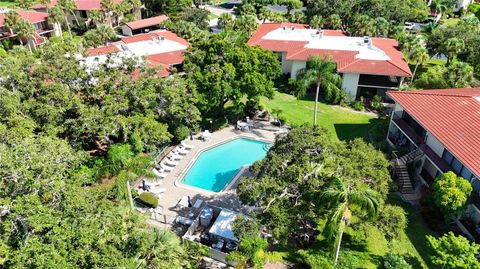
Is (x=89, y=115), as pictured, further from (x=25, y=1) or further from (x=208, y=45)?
(x=25, y=1)

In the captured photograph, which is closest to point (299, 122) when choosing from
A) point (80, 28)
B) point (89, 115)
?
point (89, 115)

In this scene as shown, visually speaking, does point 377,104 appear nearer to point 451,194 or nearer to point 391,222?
point 451,194

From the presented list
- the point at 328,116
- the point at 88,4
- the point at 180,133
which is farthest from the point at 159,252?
the point at 88,4

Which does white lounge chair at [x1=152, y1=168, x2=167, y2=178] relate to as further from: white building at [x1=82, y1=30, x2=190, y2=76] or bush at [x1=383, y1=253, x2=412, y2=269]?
bush at [x1=383, y1=253, x2=412, y2=269]

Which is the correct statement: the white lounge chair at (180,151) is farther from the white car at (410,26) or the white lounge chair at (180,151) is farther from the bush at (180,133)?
the white car at (410,26)

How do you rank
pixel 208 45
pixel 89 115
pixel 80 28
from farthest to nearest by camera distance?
1. pixel 80 28
2. pixel 208 45
3. pixel 89 115

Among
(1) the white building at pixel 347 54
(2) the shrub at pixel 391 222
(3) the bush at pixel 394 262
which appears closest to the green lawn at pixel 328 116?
(1) the white building at pixel 347 54

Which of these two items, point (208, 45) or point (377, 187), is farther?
point (208, 45)
